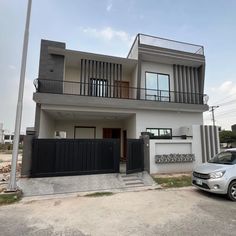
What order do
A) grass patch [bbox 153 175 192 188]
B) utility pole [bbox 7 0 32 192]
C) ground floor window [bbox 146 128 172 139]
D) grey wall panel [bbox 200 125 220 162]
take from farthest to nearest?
ground floor window [bbox 146 128 172 139], grey wall panel [bbox 200 125 220 162], grass patch [bbox 153 175 192 188], utility pole [bbox 7 0 32 192]

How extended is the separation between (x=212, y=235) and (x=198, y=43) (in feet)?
47.6

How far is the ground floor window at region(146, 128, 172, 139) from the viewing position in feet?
39.1

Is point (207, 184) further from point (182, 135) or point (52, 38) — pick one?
point (52, 38)

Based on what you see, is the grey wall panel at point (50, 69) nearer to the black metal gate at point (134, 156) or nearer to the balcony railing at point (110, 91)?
the balcony railing at point (110, 91)

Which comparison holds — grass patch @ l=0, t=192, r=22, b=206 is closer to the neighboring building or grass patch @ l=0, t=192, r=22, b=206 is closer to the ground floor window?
the neighboring building

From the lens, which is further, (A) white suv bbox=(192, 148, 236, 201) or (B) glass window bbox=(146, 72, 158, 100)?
(B) glass window bbox=(146, 72, 158, 100)

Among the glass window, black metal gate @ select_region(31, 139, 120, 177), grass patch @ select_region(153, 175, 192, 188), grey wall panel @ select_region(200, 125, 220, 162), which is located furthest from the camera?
the glass window

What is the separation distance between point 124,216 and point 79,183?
11.2 ft

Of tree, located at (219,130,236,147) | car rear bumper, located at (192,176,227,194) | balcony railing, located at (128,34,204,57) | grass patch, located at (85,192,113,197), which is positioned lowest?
grass patch, located at (85,192,113,197)

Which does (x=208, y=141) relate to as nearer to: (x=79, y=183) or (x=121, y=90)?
(x=121, y=90)

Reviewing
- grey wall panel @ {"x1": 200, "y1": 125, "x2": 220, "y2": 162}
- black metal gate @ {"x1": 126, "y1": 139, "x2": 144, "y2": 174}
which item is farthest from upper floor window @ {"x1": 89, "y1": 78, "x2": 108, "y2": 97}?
grey wall panel @ {"x1": 200, "y1": 125, "x2": 220, "y2": 162}

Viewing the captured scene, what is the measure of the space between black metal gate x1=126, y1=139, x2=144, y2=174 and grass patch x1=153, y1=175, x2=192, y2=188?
1.08m

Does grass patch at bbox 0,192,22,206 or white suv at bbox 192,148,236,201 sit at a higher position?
white suv at bbox 192,148,236,201

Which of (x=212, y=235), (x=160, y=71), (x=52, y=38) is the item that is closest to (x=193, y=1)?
(x=160, y=71)
